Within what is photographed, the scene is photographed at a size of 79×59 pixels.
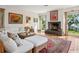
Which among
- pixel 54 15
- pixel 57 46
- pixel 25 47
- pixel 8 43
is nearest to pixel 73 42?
pixel 57 46

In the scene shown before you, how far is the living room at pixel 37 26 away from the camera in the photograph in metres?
2.00

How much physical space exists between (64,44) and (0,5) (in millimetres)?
1284

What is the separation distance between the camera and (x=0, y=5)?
6.45 ft

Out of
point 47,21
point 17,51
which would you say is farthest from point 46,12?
point 17,51

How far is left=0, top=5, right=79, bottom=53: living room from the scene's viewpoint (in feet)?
6.55

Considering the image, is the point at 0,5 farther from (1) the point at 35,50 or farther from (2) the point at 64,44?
(2) the point at 64,44

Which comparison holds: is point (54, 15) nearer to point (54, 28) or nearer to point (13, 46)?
point (54, 28)

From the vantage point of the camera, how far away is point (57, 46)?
211 cm

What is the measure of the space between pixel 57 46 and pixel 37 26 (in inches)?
19.8

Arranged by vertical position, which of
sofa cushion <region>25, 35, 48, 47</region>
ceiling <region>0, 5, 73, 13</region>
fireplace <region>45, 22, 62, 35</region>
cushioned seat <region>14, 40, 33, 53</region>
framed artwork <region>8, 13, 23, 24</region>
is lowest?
cushioned seat <region>14, 40, 33, 53</region>

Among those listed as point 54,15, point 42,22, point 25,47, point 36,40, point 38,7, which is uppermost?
point 38,7

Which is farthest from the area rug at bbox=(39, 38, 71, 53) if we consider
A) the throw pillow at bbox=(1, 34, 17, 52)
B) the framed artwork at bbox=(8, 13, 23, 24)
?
the framed artwork at bbox=(8, 13, 23, 24)

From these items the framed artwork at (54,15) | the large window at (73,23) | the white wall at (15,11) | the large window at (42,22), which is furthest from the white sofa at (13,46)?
the large window at (73,23)

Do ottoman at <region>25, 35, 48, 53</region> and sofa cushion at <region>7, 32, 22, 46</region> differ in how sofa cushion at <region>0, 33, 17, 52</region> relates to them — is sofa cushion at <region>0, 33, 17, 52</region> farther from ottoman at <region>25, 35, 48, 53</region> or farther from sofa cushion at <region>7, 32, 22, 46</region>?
ottoman at <region>25, 35, 48, 53</region>
